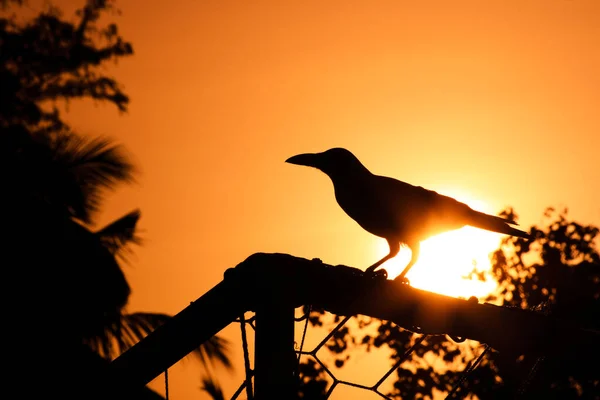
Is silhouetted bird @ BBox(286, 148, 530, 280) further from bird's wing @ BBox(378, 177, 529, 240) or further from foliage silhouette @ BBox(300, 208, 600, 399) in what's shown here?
foliage silhouette @ BBox(300, 208, 600, 399)

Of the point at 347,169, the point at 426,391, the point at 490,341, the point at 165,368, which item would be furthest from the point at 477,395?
Result: the point at 165,368

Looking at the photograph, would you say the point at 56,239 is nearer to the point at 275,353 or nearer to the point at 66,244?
the point at 66,244

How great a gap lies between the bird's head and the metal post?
8.26 ft

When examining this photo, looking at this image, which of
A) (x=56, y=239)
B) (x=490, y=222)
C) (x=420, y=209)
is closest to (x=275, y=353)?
(x=490, y=222)

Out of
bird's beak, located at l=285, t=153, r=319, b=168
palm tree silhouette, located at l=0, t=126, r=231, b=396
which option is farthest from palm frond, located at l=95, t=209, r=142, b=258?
bird's beak, located at l=285, t=153, r=319, b=168

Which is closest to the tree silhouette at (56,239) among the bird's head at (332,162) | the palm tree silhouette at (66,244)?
the palm tree silhouette at (66,244)

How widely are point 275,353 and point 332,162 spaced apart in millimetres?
2707

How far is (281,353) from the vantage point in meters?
2.36

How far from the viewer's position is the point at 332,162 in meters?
4.96

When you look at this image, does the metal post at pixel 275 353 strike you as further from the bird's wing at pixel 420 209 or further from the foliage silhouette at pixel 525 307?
the foliage silhouette at pixel 525 307

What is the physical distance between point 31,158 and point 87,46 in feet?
21.2

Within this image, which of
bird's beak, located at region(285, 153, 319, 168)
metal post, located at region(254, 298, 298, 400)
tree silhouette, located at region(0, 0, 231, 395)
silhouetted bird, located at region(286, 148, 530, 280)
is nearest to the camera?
metal post, located at region(254, 298, 298, 400)

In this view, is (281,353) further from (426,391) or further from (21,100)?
(21,100)

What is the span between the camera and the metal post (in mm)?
2324
